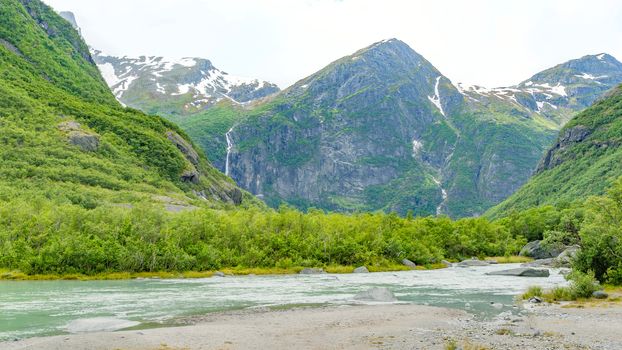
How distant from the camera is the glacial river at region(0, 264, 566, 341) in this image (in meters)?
42.7

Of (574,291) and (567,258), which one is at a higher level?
(574,291)

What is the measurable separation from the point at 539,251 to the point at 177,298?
120 metres

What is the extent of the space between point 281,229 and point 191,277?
33.8m

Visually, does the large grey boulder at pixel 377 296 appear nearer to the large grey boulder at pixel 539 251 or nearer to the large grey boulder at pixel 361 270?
the large grey boulder at pixel 361 270

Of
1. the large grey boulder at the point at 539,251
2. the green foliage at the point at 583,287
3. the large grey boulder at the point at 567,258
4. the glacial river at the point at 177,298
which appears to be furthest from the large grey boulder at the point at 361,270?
the green foliage at the point at 583,287

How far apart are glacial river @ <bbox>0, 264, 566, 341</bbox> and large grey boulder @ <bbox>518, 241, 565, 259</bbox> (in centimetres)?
6150

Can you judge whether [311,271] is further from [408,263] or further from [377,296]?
[377,296]

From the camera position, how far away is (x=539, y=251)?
5901 inches

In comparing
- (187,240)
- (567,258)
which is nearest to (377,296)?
(187,240)

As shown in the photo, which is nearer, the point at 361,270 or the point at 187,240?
the point at 187,240

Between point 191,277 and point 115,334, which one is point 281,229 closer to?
point 191,277

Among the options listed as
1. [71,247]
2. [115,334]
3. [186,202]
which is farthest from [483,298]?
[186,202]

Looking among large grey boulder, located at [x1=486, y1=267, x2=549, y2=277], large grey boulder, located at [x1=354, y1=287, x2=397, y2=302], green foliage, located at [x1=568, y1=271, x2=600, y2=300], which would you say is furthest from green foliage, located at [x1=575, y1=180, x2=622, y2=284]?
large grey boulder, located at [x1=486, y1=267, x2=549, y2=277]

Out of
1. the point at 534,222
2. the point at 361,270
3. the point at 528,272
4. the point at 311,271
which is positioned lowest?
the point at 361,270
